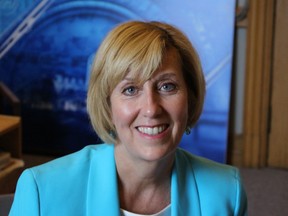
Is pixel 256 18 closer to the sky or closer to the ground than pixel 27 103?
closer to the sky

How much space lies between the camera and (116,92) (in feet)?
3.67

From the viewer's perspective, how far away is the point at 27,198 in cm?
112

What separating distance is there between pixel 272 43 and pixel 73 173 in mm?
2277

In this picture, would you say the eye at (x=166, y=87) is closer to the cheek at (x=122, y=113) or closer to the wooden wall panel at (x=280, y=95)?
the cheek at (x=122, y=113)

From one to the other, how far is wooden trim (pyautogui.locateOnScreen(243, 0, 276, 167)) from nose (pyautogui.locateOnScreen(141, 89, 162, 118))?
2133 mm

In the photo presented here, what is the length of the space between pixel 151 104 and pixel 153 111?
0.06 feet

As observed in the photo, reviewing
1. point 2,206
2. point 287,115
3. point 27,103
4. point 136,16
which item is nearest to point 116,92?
point 2,206

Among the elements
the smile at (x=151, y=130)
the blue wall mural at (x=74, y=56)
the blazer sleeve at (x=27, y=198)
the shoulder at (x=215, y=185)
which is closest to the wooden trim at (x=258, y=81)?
the blue wall mural at (x=74, y=56)

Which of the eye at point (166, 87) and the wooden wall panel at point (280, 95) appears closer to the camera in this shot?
the eye at point (166, 87)

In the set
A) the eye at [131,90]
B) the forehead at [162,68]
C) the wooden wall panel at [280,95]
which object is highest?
the forehead at [162,68]

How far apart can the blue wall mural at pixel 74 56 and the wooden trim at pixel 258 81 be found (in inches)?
6.4

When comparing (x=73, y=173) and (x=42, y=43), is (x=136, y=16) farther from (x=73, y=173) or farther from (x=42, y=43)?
(x=73, y=173)

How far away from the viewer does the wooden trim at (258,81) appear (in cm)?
304

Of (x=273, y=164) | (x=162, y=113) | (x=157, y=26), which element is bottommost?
(x=273, y=164)
